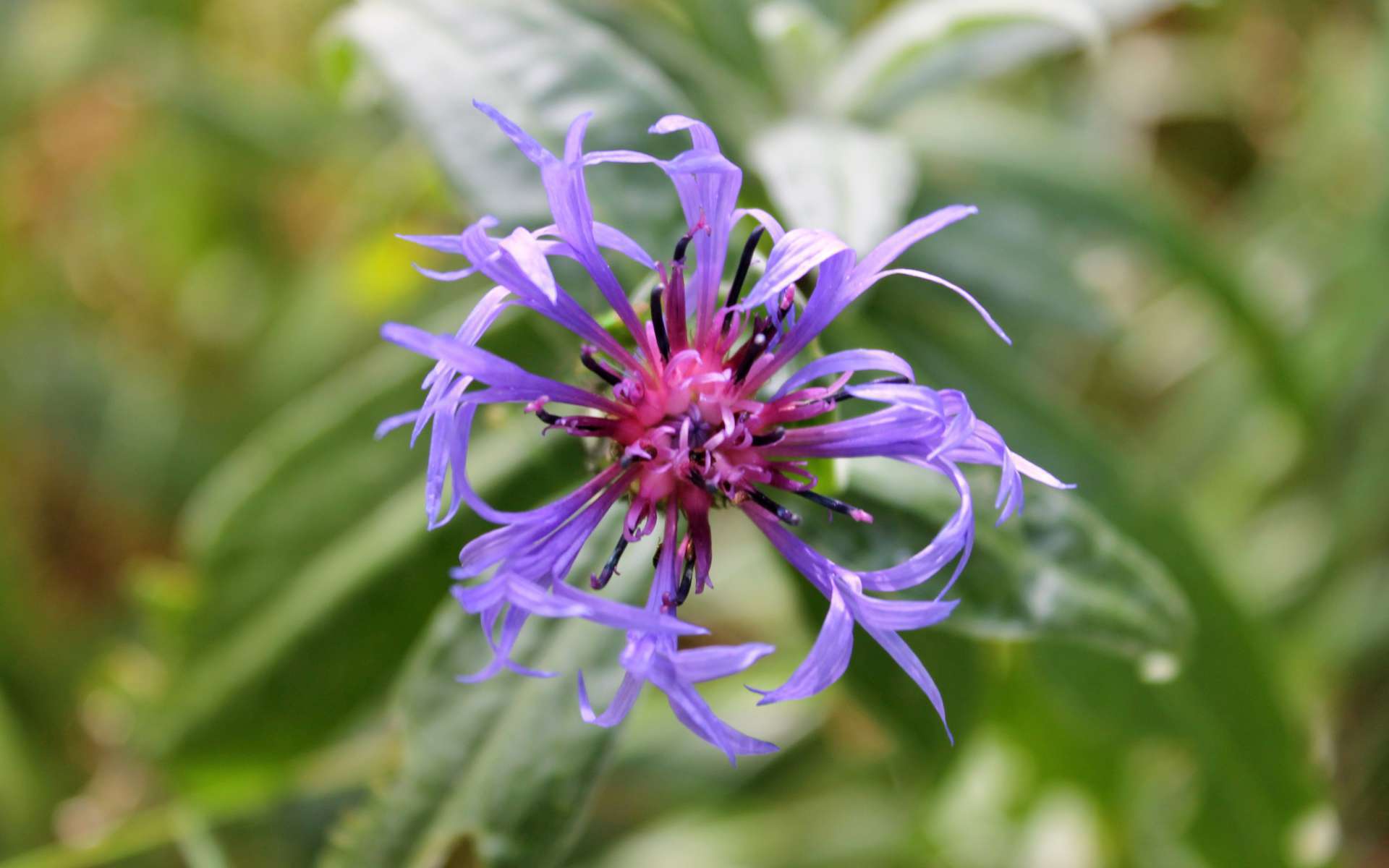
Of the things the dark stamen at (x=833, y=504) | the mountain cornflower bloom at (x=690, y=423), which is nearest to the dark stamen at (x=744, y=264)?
the mountain cornflower bloom at (x=690, y=423)

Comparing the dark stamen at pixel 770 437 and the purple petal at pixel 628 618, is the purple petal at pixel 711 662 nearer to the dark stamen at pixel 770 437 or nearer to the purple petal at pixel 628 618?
the purple petal at pixel 628 618

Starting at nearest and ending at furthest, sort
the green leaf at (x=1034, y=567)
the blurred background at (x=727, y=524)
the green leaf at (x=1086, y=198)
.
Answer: the green leaf at (x=1034, y=567)
the blurred background at (x=727, y=524)
the green leaf at (x=1086, y=198)

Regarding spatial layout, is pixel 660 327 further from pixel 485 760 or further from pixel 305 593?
pixel 305 593

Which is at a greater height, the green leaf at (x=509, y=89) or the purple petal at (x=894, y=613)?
the green leaf at (x=509, y=89)

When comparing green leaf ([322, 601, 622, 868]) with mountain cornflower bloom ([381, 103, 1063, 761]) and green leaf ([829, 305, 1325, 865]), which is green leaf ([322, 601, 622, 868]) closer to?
mountain cornflower bloom ([381, 103, 1063, 761])

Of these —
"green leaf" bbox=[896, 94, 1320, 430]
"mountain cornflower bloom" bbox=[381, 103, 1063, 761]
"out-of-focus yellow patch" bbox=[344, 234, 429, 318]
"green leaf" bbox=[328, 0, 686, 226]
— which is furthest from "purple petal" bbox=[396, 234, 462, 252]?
"out-of-focus yellow patch" bbox=[344, 234, 429, 318]

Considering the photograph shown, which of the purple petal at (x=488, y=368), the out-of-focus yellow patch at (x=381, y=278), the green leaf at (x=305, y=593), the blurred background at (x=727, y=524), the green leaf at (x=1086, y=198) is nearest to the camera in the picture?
the purple petal at (x=488, y=368)

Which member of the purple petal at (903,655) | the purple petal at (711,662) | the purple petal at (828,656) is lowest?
the purple petal at (903,655)
